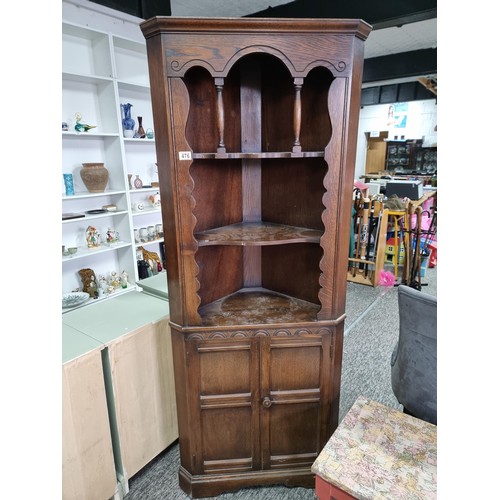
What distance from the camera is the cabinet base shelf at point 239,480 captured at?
1.65 metres

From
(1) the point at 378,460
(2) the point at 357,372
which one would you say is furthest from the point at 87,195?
(1) the point at 378,460

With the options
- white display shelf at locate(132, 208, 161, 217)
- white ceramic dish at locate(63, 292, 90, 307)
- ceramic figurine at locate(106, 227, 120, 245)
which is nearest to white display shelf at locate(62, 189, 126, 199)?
white display shelf at locate(132, 208, 161, 217)

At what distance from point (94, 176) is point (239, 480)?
8.13 ft

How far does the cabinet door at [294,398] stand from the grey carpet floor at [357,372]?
20cm

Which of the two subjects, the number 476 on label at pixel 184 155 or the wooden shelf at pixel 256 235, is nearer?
the number 476 on label at pixel 184 155

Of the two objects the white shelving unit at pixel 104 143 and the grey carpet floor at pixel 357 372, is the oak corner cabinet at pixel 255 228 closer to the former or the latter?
the grey carpet floor at pixel 357 372

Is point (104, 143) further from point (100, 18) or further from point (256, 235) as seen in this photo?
point (256, 235)

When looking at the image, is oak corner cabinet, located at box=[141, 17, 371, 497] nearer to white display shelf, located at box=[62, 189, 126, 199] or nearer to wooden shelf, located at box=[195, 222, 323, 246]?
wooden shelf, located at box=[195, 222, 323, 246]

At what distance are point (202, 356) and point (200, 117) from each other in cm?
99

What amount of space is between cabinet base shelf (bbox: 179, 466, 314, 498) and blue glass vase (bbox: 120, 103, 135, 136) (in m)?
2.77

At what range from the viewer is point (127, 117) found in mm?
3223

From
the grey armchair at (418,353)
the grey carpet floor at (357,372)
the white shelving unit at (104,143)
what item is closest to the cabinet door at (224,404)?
the grey carpet floor at (357,372)
